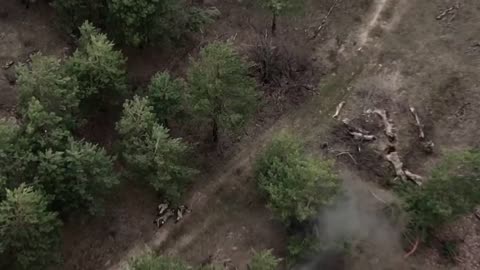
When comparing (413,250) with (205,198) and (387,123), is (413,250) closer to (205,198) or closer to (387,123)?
(387,123)

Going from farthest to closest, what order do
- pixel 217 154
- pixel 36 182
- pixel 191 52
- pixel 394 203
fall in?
pixel 191 52
pixel 217 154
pixel 394 203
pixel 36 182

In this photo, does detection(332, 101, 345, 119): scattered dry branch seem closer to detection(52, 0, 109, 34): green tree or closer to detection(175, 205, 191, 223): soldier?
detection(175, 205, 191, 223): soldier

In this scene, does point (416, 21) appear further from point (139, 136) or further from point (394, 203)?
point (139, 136)

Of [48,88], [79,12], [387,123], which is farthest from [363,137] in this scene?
[79,12]

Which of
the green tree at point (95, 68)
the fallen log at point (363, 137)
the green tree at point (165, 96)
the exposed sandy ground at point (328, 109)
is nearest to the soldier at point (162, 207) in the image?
the exposed sandy ground at point (328, 109)

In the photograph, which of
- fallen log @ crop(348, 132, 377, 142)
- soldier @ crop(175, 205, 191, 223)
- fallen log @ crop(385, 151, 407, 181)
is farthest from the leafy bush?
fallen log @ crop(385, 151, 407, 181)

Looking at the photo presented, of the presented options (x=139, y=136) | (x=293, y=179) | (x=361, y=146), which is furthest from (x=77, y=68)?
(x=361, y=146)

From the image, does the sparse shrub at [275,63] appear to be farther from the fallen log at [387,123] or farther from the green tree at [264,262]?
the green tree at [264,262]
